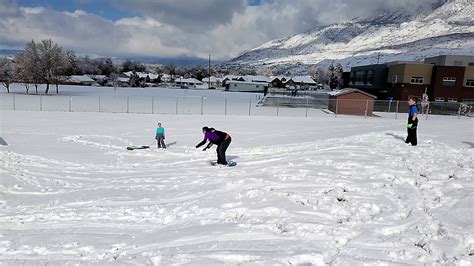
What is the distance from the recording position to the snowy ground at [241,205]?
5.26m

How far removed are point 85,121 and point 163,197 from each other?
54.3 ft

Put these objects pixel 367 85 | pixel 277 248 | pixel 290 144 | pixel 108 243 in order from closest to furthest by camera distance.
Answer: pixel 277 248 < pixel 108 243 < pixel 290 144 < pixel 367 85

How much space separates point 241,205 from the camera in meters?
7.35

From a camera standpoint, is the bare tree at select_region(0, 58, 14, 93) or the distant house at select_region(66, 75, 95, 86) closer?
the bare tree at select_region(0, 58, 14, 93)

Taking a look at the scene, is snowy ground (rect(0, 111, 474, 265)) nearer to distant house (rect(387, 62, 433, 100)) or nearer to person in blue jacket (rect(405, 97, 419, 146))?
person in blue jacket (rect(405, 97, 419, 146))

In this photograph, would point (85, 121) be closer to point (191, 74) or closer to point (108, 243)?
point (108, 243)

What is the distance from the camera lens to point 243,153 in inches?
541

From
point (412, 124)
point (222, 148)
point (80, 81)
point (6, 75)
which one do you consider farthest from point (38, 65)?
point (412, 124)

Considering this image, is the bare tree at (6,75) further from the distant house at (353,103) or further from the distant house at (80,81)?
the distant house at (353,103)

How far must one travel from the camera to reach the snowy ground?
526cm

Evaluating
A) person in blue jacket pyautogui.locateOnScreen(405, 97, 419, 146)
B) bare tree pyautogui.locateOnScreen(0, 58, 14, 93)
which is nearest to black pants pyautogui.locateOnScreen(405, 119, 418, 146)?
person in blue jacket pyautogui.locateOnScreen(405, 97, 419, 146)

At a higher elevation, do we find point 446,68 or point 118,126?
point 446,68

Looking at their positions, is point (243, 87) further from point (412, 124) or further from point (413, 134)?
point (412, 124)

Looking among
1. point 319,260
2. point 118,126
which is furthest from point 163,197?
point 118,126
